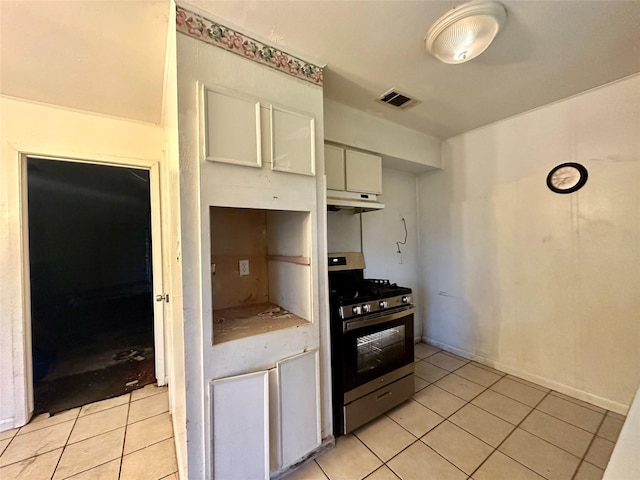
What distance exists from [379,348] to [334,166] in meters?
1.50

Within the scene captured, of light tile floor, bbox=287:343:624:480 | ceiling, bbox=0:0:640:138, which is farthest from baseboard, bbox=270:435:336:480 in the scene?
ceiling, bbox=0:0:640:138

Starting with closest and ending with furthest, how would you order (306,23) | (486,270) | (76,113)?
(306,23) < (76,113) < (486,270)

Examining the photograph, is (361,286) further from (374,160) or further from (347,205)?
(374,160)

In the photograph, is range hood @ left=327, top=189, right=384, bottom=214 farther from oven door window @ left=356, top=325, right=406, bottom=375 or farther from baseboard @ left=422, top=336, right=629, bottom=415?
baseboard @ left=422, top=336, right=629, bottom=415

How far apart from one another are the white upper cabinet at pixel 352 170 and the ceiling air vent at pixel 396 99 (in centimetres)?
45

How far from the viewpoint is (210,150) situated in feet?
4.26

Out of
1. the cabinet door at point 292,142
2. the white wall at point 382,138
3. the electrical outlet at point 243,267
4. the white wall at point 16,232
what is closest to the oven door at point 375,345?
the electrical outlet at point 243,267

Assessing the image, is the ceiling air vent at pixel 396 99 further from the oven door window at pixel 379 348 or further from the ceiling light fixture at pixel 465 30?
the oven door window at pixel 379 348

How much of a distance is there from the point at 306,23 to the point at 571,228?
2553 millimetres

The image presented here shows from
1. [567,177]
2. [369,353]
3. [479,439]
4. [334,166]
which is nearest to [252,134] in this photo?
[334,166]

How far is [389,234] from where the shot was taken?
10.2ft

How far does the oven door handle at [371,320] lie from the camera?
1.78 m

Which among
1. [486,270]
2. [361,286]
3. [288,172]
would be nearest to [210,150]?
[288,172]

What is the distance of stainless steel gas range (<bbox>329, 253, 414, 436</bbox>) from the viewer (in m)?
1.77
